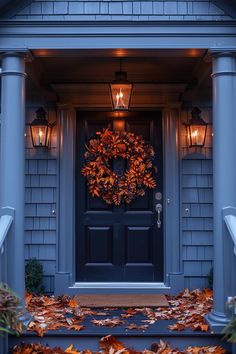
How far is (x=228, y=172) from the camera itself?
14.2 ft

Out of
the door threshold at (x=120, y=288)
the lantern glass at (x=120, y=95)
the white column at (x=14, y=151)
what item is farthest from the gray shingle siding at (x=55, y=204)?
the white column at (x=14, y=151)

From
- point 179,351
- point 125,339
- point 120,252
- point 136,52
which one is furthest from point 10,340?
point 136,52

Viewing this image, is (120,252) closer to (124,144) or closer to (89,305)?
(89,305)

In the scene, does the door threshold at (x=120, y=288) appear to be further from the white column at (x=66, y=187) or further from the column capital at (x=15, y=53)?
the column capital at (x=15, y=53)

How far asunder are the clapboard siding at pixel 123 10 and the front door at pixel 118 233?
1602mm

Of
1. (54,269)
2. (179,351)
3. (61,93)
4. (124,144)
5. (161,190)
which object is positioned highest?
(61,93)

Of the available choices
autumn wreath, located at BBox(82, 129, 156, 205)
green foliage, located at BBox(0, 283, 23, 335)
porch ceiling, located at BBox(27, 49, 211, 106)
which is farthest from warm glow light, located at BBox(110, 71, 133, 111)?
green foliage, located at BBox(0, 283, 23, 335)

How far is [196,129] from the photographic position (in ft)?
18.6

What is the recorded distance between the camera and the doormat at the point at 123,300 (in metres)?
5.10

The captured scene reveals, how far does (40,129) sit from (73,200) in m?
0.92

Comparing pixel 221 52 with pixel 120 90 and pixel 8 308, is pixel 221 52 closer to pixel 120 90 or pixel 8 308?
pixel 120 90

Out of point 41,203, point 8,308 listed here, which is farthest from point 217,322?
point 41,203

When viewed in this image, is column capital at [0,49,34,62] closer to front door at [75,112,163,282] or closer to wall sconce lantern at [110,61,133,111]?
wall sconce lantern at [110,61,133,111]

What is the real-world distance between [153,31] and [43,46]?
3.29ft
